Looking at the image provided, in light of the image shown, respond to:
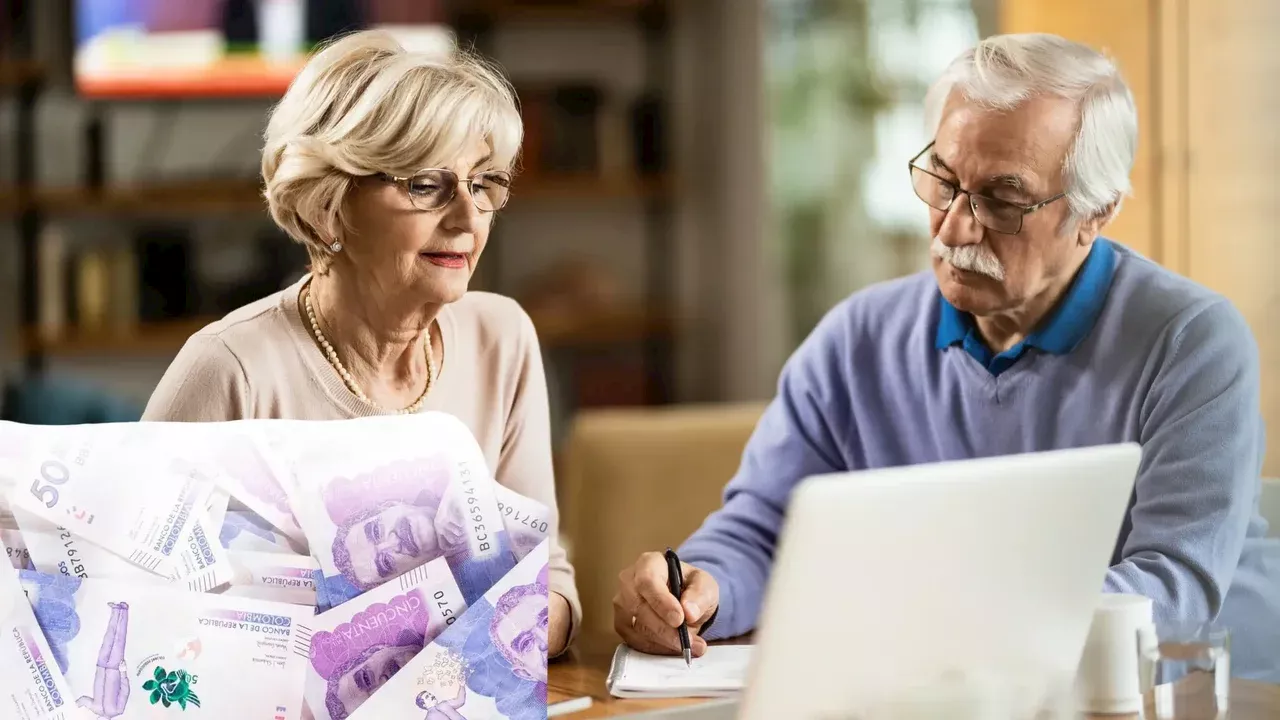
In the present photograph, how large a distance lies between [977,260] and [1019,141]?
0.13 meters

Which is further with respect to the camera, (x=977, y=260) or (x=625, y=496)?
(x=625, y=496)

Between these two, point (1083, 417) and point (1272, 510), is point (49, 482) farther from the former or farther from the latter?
point (1272, 510)

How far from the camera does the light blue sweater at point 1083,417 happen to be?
140 cm

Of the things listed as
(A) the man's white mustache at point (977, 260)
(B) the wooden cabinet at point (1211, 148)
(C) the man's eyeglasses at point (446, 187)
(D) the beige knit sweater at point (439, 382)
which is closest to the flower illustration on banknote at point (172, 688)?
(D) the beige knit sweater at point (439, 382)

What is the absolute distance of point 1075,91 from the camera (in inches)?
57.9

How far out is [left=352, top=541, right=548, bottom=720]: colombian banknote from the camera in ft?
3.53

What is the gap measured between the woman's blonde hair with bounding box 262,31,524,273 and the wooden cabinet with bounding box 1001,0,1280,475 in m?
1.79

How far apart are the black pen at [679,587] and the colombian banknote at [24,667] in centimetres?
53

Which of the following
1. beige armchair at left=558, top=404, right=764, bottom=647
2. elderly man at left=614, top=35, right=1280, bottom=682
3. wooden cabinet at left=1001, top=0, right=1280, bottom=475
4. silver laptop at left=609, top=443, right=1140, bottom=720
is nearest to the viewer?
silver laptop at left=609, top=443, right=1140, bottom=720

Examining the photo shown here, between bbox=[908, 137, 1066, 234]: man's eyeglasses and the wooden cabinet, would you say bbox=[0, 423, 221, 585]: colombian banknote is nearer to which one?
bbox=[908, 137, 1066, 234]: man's eyeglasses

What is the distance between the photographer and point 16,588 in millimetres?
1064

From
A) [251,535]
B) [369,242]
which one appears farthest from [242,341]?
[251,535]

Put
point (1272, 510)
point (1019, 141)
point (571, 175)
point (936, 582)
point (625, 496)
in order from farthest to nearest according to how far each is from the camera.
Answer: point (571, 175)
point (625, 496)
point (1272, 510)
point (1019, 141)
point (936, 582)

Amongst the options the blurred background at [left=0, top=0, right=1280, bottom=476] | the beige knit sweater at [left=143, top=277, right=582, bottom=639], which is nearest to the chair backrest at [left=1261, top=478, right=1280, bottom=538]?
the beige knit sweater at [left=143, top=277, right=582, bottom=639]
